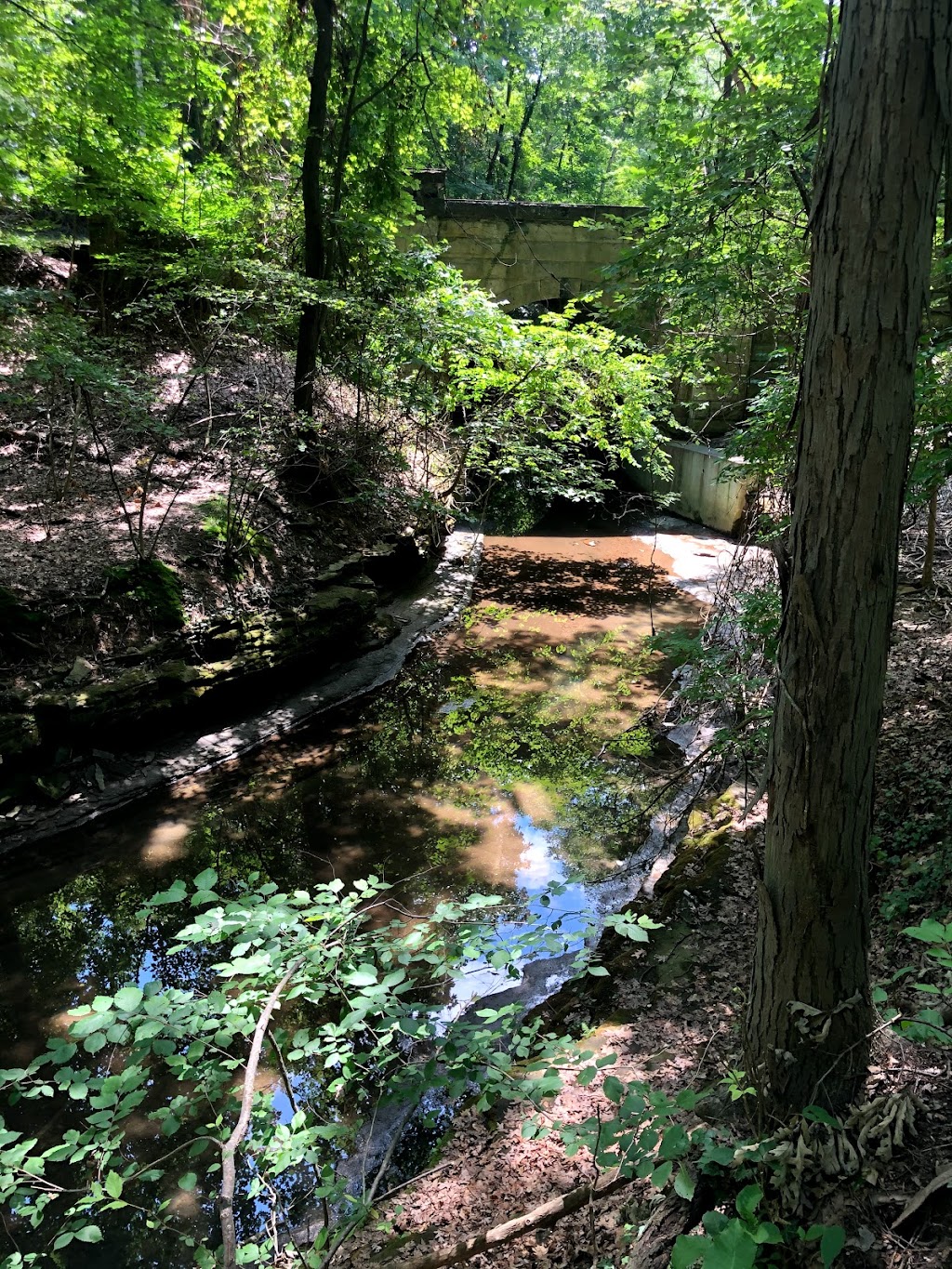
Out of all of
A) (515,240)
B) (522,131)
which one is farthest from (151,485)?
(522,131)

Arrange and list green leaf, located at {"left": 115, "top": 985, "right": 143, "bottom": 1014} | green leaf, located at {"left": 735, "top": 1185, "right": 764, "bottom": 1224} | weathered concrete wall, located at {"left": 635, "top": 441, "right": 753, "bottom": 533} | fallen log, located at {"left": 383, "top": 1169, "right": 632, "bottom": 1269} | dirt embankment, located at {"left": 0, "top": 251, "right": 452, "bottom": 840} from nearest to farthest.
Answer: green leaf, located at {"left": 735, "top": 1185, "right": 764, "bottom": 1224}
green leaf, located at {"left": 115, "top": 985, "right": 143, "bottom": 1014}
fallen log, located at {"left": 383, "top": 1169, "right": 632, "bottom": 1269}
dirt embankment, located at {"left": 0, "top": 251, "right": 452, "bottom": 840}
weathered concrete wall, located at {"left": 635, "top": 441, "right": 753, "bottom": 533}

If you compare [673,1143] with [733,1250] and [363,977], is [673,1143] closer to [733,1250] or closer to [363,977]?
[733,1250]

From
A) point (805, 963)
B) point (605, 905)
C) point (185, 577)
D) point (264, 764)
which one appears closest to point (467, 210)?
point (185, 577)

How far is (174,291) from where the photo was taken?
299 inches

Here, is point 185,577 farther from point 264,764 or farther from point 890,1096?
point 890,1096

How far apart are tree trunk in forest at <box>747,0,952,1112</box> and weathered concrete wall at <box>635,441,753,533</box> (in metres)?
11.7

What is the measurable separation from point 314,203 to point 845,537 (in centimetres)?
800

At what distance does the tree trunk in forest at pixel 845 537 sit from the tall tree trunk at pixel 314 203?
22.5 feet

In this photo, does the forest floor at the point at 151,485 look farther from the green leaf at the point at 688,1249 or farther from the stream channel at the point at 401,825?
the green leaf at the point at 688,1249

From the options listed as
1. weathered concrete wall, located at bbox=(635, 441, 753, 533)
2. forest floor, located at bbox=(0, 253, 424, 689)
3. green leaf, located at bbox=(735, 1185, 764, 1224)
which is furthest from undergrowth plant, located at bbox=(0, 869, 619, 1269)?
weathered concrete wall, located at bbox=(635, 441, 753, 533)

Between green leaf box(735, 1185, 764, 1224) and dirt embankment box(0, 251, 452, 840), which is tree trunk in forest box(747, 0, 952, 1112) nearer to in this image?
green leaf box(735, 1185, 764, 1224)

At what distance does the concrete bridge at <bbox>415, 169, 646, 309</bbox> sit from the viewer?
13789mm

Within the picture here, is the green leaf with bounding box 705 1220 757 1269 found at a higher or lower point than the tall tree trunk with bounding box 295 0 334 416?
lower

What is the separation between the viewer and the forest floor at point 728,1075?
179 cm
